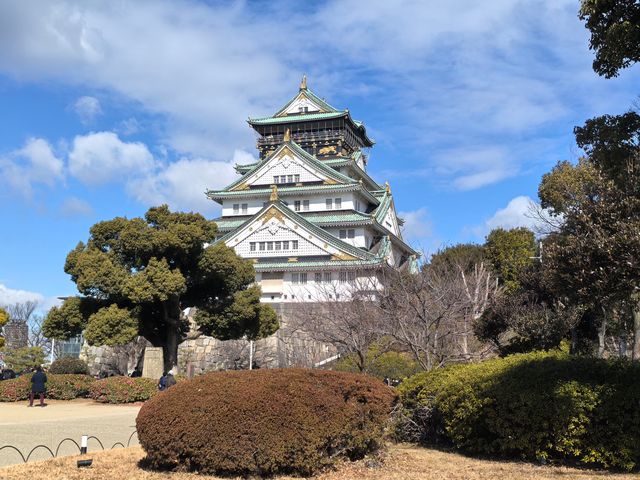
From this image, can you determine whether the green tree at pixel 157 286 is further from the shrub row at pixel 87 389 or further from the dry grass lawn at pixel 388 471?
the dry grass lawn at pixel 388 471

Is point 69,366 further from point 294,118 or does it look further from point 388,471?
point 294,118

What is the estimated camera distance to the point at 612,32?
8.57 metres

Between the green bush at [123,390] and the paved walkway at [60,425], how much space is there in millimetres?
444

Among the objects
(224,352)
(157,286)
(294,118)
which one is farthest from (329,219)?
(157,286)

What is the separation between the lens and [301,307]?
104ft

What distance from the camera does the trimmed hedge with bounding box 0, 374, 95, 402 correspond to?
2256 centimetres

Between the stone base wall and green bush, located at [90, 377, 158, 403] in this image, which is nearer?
green bush, located at [90, 377, 158, 403]

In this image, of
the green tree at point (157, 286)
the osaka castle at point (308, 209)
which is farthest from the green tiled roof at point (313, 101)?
the green tree at point (157, 286)

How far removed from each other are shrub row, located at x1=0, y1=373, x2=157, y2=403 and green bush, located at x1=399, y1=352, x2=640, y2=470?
14.2m

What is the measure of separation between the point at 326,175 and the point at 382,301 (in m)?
25.6

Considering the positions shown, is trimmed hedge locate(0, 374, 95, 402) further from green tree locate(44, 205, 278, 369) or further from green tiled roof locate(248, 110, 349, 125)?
green tiled roof locate(248, 110, 349, 125)

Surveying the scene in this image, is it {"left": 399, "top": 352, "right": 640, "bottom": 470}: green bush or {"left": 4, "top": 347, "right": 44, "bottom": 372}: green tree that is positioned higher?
{"left": 4, "top": 347, "right": 44, "bottom": 372}: green tree

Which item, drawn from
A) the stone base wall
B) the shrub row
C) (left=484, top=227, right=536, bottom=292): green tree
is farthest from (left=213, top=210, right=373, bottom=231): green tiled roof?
the shrub row

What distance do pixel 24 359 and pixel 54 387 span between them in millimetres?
12260
